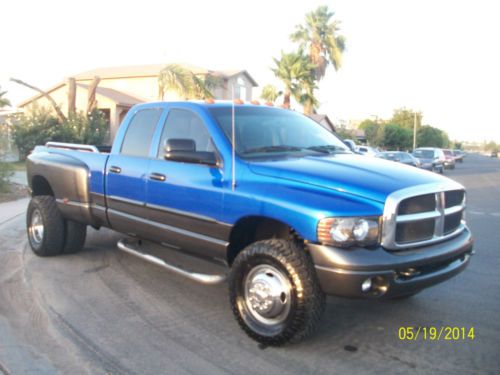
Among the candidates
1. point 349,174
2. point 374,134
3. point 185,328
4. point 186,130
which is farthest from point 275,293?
point 374,134

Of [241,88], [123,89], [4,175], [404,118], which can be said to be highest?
[241,88]

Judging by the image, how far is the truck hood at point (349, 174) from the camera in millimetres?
3617

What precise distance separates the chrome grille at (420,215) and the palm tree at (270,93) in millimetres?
27775

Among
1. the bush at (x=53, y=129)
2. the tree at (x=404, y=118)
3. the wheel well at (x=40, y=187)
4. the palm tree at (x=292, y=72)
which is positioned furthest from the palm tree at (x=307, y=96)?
the tree at (x=404, y=118)

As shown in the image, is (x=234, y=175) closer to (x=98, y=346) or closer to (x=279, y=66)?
(x=98, y=346)

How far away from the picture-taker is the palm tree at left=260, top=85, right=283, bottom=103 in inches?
1237

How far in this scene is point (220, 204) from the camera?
420cm

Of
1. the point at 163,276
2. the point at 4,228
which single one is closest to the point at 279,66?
the point at 4,228

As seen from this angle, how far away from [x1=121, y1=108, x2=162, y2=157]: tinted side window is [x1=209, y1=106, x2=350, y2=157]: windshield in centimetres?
84

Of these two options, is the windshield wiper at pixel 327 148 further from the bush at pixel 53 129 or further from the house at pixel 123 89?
the house at pixel 123 89

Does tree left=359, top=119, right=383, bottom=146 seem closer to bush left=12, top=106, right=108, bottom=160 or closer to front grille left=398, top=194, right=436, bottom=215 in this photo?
bush left=12, top=106, right=108, bottom=160

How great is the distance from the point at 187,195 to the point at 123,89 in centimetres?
3274

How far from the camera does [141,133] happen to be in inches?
211
